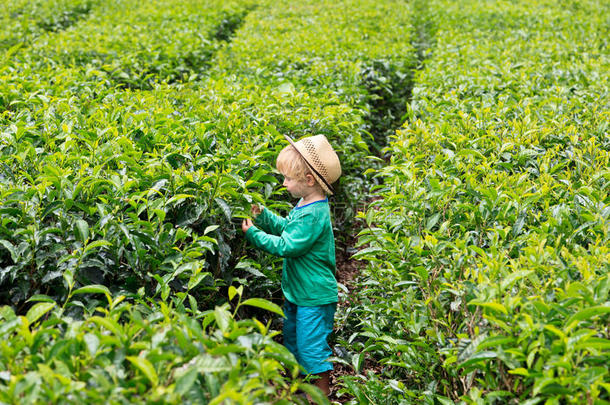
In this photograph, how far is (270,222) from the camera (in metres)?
2.96

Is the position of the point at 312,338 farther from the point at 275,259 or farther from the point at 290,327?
the point at 275,259

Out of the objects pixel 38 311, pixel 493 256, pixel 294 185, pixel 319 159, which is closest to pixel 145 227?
pixel 38 311

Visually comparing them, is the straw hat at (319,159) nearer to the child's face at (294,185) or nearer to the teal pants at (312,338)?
the child's face at (294,185)

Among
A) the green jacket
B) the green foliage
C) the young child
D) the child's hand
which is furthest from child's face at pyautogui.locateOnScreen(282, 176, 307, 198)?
the green foliage

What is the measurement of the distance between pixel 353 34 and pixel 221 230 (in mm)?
6963

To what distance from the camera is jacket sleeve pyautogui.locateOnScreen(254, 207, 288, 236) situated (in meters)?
2.94

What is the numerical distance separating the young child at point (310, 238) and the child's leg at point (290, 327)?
0.06m

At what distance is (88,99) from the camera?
4.12 meters

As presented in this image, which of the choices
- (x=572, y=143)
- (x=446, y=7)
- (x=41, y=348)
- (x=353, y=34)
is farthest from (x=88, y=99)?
(x=446, y=7)

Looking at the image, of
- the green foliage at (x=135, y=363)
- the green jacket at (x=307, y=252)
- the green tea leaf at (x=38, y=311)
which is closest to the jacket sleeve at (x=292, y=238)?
the green jacket at (x=307, y=252)

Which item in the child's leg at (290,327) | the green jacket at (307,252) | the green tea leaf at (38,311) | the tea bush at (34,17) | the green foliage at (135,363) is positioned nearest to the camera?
the green foliage at (135,363)

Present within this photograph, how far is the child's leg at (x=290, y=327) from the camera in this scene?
309 centimetres

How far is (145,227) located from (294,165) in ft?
3.00

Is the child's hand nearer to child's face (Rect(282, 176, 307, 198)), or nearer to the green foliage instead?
child's face (Rect(282, 176, 307, 198))
